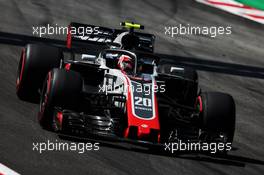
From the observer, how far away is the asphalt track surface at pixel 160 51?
1095cm

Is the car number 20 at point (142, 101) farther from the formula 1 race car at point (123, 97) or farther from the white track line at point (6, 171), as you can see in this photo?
the white track line at point (6, 171)

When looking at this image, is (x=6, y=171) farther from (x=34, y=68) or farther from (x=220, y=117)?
(x=220, y=117)

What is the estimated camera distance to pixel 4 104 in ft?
42.8

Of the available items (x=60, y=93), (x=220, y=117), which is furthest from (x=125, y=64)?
(x=220, y=117)

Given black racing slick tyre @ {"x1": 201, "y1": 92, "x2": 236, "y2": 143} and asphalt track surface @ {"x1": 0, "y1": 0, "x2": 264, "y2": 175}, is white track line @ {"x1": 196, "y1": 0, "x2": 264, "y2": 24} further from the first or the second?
black racing slick tyre @ {"x1": 201, "y1": 92, "x2": 236, "y2": 143}

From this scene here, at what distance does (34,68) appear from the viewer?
43.2ft

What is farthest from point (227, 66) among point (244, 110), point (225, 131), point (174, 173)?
point (174, 173)

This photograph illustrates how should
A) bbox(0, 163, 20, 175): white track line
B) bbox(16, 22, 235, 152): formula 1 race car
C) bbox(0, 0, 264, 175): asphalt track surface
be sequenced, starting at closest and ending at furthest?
bbox(0, 163, 20, 175): white track line, bbox(0, 0, 264, 175): asphalt track surface, bbox(16, 22, 235, 152): formula 1 race car

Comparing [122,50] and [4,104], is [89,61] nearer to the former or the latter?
[122,50]

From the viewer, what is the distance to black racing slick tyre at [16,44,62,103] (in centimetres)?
1318

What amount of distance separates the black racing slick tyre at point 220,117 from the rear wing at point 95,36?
2.65 meters

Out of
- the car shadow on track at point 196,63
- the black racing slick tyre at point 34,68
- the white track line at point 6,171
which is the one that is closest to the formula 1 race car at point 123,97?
the black racing slick tyre at point 34,68

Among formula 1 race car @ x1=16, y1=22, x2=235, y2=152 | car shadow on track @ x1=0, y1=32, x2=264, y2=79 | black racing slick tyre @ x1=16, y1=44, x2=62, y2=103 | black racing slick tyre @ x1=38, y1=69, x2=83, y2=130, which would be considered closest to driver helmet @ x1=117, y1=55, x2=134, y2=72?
formula 1 race car @ x1=16, y1=22, x2=235, y2=152

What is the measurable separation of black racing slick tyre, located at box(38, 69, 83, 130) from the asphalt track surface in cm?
30
